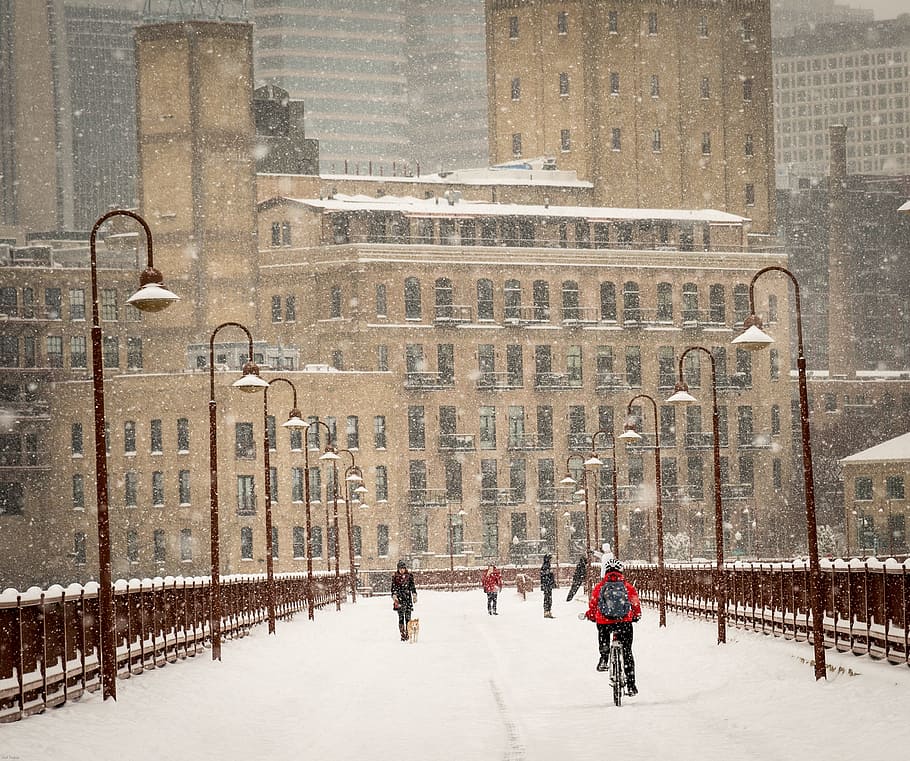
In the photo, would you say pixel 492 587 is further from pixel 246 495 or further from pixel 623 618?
pixel 246 495

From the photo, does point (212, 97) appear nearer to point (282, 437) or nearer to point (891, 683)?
point (282, 437)

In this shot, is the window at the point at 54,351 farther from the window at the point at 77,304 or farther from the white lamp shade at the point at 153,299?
the white lamp shade at the point at 153,299

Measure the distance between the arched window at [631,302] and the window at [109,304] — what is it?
117 ft

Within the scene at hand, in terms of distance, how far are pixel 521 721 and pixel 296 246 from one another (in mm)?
99326

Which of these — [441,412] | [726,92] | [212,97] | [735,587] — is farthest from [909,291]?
[735,587]

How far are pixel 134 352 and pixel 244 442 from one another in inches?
685

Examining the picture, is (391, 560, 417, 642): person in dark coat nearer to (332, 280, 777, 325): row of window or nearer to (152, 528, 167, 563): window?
(152, 528, 167, 563): window

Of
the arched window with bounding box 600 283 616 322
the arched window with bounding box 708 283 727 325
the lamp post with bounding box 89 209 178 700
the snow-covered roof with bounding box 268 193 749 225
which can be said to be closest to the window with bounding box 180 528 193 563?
the snow-covered roof with bounding box 268 193 749 225

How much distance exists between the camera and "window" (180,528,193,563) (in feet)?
335

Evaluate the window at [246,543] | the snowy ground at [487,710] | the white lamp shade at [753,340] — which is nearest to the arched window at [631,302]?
the window at [246,543]

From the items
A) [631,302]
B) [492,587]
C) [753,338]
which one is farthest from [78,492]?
[753,338]

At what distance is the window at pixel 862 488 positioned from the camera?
→ 109 metres

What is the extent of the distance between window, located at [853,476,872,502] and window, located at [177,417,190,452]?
4291cm

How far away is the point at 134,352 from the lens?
118375 mm
